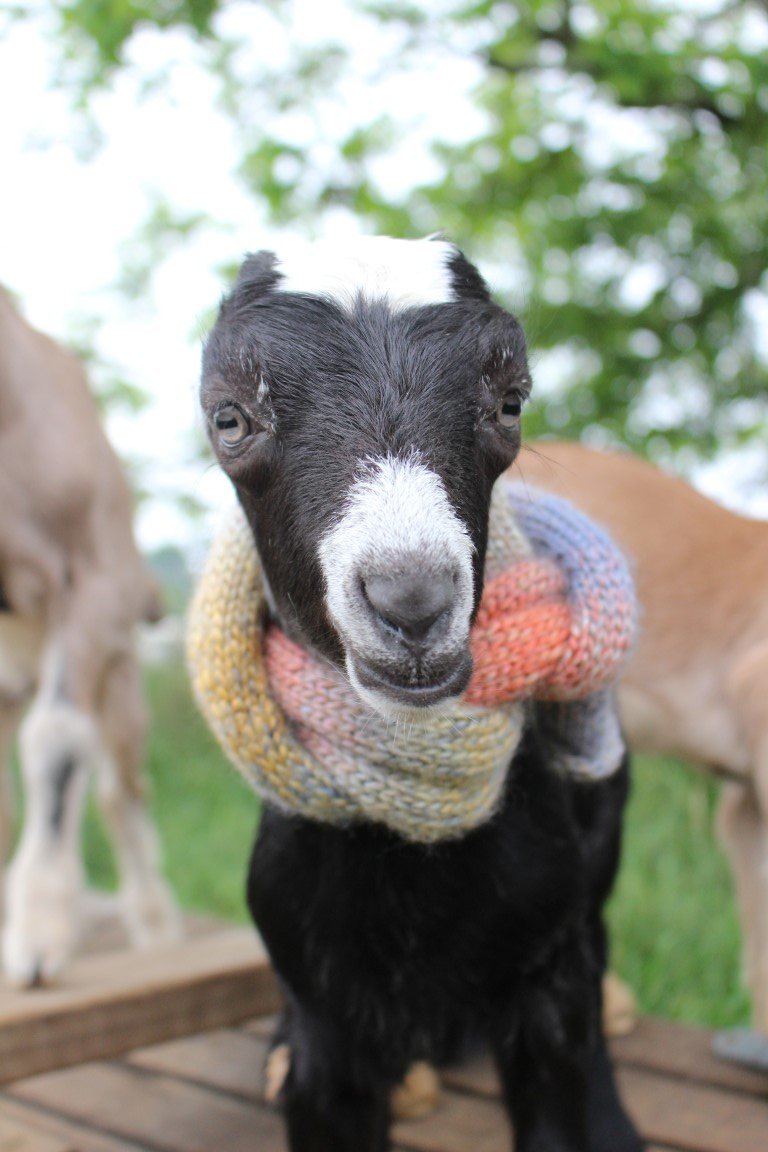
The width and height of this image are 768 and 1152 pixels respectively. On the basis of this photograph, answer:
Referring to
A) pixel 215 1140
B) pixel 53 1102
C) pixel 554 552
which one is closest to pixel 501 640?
pixel 554 552

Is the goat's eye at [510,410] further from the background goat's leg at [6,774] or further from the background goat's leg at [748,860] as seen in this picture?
the background goat's leg at [6,774]

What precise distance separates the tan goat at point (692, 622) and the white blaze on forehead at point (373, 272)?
130cm

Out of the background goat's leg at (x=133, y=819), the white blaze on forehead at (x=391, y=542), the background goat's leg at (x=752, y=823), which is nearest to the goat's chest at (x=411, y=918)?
the white blaze on forehead at (x=391, y=542)

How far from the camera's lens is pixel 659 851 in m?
4.89

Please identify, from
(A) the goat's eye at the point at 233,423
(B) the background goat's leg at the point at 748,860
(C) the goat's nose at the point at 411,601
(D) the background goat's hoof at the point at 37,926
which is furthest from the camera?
(B) the background goat's leg at the point at 748,860

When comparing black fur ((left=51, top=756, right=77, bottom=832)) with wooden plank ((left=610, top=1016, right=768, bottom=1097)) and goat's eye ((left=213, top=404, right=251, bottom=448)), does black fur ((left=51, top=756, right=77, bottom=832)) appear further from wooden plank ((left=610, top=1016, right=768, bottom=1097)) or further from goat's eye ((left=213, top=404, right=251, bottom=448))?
goat's eye ((left=213, top=404, right=251, bottom=448))

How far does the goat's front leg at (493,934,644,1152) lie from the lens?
1.76m

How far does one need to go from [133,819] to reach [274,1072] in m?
1.46

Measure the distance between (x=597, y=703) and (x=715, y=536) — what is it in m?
1.68

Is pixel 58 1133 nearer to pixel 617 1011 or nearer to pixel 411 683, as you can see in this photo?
pixel 617 1011

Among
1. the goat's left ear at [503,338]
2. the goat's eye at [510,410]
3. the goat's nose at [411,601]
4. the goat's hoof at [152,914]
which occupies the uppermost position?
the goat's left ear at [503,338]

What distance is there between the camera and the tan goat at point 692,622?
304cm

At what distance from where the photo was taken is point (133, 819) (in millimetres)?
3664

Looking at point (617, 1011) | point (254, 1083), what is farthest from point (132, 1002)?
point (617, 1011)
